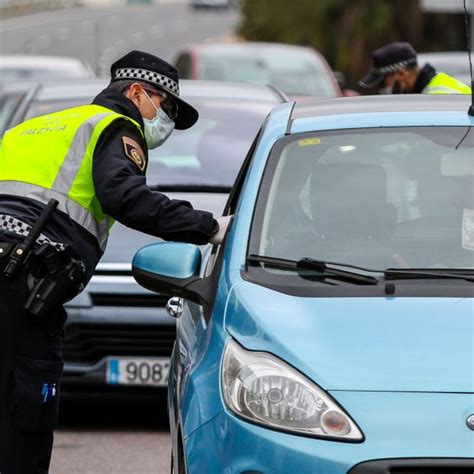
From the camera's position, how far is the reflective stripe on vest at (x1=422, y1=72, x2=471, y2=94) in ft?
28.7

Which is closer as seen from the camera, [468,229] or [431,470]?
[431,470]

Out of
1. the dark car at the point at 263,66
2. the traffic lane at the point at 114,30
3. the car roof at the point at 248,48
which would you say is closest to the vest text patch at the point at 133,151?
the dark car at the point at 263,66

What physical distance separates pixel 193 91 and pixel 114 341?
2.41 meters

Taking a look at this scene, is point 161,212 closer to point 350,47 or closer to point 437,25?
point 350,47

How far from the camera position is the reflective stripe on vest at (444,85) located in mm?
8742

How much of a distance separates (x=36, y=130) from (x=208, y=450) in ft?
4.96

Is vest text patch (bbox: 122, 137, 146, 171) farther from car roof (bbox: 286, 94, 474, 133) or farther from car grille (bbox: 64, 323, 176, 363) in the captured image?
car grille (bbox: 64, 323, 176, 363)

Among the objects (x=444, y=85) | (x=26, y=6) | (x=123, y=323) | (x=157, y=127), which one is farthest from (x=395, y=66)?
(x=26, y=6)

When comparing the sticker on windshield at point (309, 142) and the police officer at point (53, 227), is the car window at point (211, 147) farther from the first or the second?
the police officer at point (53, 227)

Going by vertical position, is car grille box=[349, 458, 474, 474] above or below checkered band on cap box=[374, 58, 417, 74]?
above

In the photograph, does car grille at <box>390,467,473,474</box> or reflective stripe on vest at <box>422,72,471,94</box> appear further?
reflective stripe on vest at <box>422,72,471,94</box>

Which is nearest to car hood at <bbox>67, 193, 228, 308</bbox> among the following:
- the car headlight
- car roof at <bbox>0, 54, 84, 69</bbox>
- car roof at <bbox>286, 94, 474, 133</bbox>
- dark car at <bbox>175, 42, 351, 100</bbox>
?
car roof at <bbox>286, 94, 474, 133</bbox>

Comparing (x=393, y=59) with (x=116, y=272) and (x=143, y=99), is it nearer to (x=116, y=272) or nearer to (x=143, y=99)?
(x=116, y=272)

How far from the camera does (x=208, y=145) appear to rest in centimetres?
846
